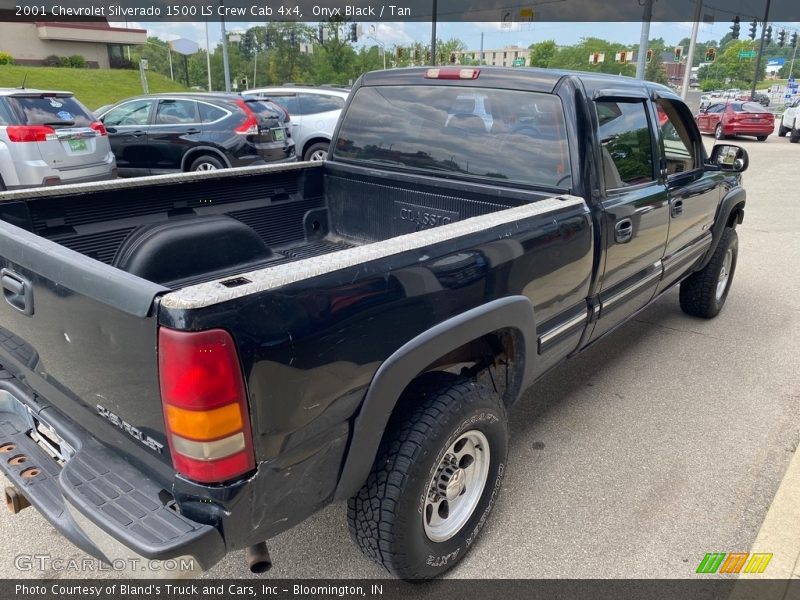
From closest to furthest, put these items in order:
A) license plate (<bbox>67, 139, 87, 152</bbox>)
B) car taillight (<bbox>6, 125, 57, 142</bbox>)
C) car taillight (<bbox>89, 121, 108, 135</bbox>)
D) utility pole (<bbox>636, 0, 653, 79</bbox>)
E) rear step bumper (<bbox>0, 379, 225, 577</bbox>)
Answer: rear step bumper (<bbox>0, 379, 225, 577</bbox>), car taillight (<bbox>6, 125, 57, 142</bbox>), license plate (<bbox>67, 139, 87, 152</bbox>), car taillight (<bbox>89, 121, 108, 135</bbox>), utility pole (<bbox>636, 0, 653, 79</bbox>)

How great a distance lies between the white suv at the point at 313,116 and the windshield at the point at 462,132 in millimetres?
7697

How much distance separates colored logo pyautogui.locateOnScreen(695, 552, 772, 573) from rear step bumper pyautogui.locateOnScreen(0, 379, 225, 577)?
193 cm

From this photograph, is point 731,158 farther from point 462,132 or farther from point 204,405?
point 204,405

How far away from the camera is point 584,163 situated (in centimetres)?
281

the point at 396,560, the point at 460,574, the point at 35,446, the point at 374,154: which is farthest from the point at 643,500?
the point at 35,446

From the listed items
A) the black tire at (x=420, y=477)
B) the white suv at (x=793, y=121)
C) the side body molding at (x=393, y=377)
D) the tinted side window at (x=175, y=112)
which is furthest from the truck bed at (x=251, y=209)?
the white suv at (x=793, y=121)

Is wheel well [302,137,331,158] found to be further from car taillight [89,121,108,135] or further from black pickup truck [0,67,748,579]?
black pickup truck [0,67,748,579]

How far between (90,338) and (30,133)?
732 centimetres

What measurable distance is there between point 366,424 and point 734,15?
115 ft

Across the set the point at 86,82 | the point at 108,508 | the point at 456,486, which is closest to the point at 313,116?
the point at 456,486

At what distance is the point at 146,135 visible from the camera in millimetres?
9734

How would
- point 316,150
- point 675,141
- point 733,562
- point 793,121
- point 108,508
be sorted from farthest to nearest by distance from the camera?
point 793,121 → point 316,150 → point 675,141 → point 733,562 → point 108,508

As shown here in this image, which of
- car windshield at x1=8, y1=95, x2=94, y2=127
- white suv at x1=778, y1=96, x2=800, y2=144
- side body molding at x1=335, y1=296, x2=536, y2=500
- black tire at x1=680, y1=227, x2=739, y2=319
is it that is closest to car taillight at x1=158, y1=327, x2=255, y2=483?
side body molding at x1=335, y1=296, x2=536, y2=500

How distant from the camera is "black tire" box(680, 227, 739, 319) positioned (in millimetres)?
4824
